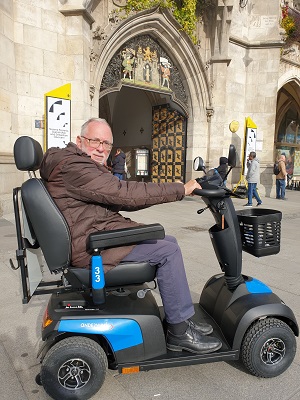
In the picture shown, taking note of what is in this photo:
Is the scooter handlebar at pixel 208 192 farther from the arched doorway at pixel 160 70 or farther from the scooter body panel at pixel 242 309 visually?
the arched doorway at pixel 160 70

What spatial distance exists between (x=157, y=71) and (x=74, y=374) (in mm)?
10516

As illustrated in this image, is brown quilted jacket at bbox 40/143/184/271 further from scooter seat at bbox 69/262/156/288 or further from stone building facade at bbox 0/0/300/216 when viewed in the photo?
stone building facade at bbox 0/0/300/216

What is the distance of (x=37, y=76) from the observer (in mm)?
7398

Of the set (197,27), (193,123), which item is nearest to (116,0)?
(197,27)

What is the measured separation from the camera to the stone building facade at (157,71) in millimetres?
7188

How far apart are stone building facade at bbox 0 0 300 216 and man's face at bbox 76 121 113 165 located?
544 cm

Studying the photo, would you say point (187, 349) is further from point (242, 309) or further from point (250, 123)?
point (250, 123)

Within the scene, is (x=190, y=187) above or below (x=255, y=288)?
above

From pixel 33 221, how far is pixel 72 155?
1.35ft

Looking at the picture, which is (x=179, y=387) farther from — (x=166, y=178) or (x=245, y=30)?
(x=245, y=30)

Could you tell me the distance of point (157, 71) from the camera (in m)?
10.8

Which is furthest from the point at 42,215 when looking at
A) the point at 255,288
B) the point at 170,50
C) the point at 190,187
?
the point at 170,50

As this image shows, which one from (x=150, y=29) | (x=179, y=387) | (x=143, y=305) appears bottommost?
(x=179, y=387)

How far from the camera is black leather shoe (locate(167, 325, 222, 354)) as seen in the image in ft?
5.99
